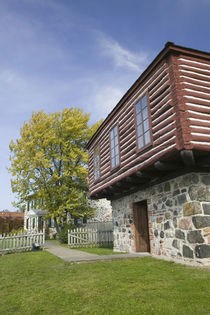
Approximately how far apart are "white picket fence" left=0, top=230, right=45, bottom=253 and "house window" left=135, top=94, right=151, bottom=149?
879 centimetres

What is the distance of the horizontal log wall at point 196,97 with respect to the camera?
21.0 ft

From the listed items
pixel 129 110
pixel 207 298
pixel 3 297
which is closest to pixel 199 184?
pixel 207 298

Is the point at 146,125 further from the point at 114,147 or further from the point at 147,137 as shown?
the point at 114,147

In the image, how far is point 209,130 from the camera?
21.7ft

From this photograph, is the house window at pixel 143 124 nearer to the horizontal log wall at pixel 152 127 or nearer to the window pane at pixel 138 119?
the window pane at pixel 138 119

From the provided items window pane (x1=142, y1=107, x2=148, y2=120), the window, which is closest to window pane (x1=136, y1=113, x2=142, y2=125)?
window pane (x1=142, y1=107, x2=148, y2=120)

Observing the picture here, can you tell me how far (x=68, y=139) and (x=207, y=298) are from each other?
56.9 ft

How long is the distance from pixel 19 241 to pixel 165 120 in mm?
10743

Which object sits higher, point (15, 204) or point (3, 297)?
point (15, 204)

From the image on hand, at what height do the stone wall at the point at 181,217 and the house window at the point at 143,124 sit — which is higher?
the house window at the point at 143,124

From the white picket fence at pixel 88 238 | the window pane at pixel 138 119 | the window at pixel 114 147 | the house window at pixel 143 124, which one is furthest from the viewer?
the white picket fence at pixel 88 238

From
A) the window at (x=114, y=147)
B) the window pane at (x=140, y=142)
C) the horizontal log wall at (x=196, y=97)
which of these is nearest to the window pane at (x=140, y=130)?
the window pane at (x=140, y=142)

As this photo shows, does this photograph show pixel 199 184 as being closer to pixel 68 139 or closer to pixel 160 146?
pixel 160 146

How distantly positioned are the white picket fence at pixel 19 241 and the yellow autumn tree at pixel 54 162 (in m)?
3.98
